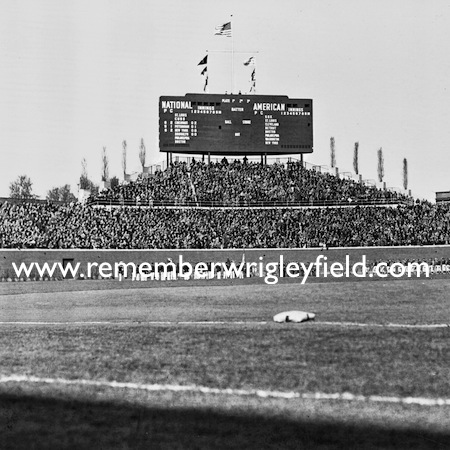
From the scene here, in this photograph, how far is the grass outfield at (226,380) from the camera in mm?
10102

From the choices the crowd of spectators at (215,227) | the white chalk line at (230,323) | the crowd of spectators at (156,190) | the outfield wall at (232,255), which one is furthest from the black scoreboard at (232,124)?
the white chalk line at (230,323)

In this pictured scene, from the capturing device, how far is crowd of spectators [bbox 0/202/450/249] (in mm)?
60562

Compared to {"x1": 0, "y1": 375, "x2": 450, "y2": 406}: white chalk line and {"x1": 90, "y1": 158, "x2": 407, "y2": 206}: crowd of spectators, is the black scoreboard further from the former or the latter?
{"x1": 0, "y1": 375, "x2": 450, "y2": 406}: white chalk line

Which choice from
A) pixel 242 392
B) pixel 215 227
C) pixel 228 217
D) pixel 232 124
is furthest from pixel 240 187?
pixel 242 392

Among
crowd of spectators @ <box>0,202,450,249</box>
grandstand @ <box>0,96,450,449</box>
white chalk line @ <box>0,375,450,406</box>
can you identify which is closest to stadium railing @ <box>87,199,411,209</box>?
crowd of spectators @ <box>0,202,450,249</box>

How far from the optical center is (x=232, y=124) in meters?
71.0

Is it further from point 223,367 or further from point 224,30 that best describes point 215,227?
point 223,367

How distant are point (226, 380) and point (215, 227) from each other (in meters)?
51.5

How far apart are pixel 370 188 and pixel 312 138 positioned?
25.7 ft

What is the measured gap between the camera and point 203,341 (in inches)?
674

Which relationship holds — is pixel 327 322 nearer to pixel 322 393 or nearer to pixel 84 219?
pixel 322 393

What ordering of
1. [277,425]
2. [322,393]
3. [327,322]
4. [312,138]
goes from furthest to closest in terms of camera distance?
[312,138]
[327,322]
[322,393]
[277,425]

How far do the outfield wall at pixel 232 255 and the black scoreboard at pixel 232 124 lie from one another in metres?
13.8

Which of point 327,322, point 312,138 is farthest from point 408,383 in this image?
point 312,138
